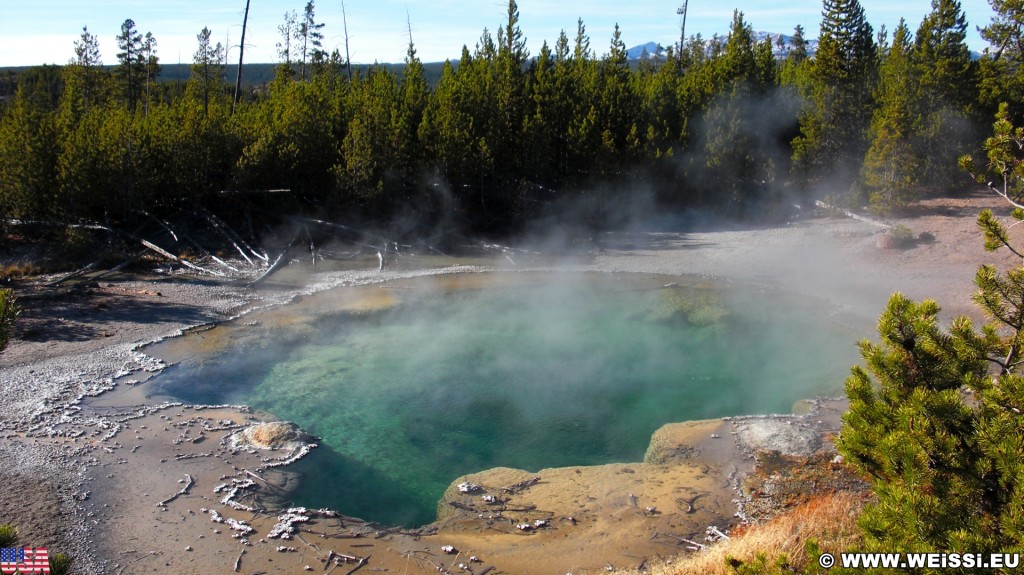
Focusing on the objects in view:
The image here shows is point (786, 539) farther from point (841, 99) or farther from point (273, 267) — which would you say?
point (841, 99)

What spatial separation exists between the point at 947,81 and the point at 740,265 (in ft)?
36.2

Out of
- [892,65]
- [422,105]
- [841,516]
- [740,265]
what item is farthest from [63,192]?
[892,65]

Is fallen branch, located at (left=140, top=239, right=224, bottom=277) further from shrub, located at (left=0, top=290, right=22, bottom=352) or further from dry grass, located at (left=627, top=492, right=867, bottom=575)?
dry grass, located at (left=627, top=492, right=867, bottom=575)

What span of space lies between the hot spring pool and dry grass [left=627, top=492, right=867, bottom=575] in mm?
2626

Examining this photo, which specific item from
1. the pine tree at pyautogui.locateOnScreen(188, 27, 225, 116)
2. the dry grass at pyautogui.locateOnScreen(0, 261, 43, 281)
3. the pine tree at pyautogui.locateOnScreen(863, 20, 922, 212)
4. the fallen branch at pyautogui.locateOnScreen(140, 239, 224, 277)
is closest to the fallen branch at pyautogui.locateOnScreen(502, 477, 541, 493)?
the fallen branch at pyautogui.locateOnScreen(140, 239, 224, 277)

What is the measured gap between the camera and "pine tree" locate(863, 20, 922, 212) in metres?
22.0

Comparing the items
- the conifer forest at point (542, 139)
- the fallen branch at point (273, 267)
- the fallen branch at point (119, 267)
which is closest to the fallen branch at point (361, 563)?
the fallen branch at point (273, 267)

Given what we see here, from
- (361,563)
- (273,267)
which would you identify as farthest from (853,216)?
(361,563)

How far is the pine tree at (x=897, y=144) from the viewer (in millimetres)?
22016

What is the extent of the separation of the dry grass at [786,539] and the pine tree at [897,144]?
18045 mm

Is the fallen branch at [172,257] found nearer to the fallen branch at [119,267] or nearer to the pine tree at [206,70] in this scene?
the fallen branch at [119,267]

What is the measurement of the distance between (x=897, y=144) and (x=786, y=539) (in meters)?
19.8

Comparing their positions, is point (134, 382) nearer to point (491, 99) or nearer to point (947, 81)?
point (491, 99)

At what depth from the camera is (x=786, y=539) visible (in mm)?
6090
